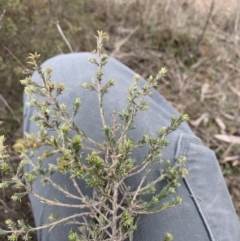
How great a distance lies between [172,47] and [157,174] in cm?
151

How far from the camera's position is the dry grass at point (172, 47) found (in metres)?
1.80

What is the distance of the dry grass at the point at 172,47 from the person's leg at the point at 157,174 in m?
0.47

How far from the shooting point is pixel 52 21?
175cm

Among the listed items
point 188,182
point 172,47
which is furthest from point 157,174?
point 172,47

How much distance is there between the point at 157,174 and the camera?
1.07 metres

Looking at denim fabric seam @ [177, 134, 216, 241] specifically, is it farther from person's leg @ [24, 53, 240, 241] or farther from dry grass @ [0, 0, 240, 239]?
dry grass @ [0, 0, 240, 239]

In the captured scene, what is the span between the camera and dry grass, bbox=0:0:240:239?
70.7 inches

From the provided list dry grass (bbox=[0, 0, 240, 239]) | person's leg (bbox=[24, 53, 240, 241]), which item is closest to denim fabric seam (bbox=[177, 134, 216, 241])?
person's leg (bbox=[24, 53, 240, 241])

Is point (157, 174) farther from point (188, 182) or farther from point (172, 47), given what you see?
point (172, 47)

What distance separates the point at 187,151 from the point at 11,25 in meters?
0.91

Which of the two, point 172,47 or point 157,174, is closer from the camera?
point 157,174

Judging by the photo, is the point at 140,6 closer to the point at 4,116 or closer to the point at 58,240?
the point at 4,116

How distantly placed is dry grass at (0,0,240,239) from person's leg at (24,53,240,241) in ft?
1.54

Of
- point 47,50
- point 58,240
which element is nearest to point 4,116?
point 47,50
